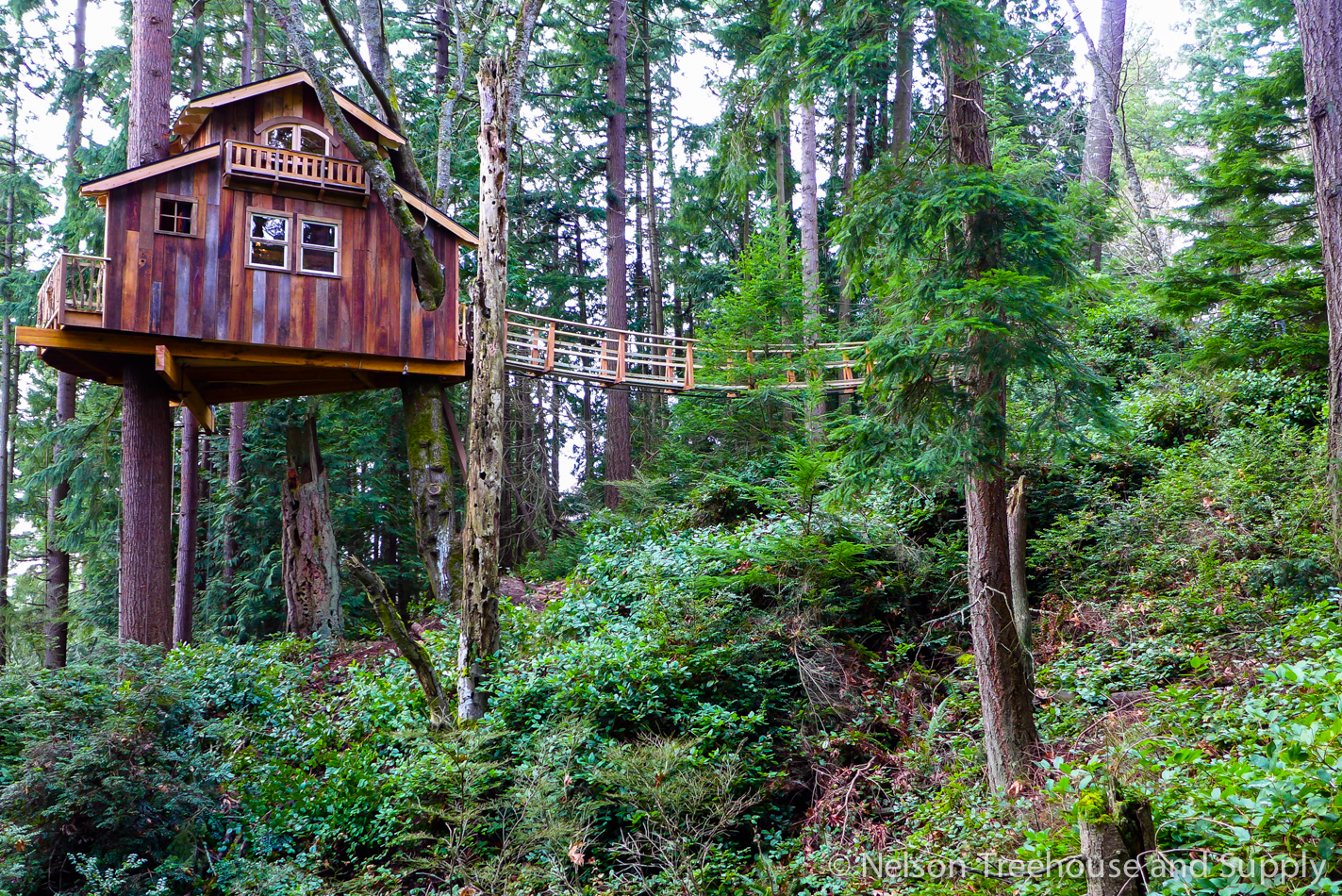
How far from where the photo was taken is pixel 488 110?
8.73 meters

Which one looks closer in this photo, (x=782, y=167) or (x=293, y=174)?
(x=293, y=174)

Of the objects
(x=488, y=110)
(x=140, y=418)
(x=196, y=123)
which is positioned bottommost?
(x=140, y=418)

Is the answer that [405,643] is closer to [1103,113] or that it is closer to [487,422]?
[487,422]

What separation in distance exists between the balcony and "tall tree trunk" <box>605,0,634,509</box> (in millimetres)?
7685

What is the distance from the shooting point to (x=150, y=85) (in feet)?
40.2

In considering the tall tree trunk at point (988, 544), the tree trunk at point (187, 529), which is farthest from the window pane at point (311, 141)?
the tall tree trunk at point (988, 544)

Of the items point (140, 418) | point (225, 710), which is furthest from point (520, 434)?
point (225, 710)

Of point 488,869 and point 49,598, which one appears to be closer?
point 488,869

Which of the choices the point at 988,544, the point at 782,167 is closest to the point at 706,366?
the point at 782,167

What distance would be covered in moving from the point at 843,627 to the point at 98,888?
6557 mm

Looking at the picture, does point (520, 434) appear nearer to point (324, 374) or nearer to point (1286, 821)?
point (324, 374)

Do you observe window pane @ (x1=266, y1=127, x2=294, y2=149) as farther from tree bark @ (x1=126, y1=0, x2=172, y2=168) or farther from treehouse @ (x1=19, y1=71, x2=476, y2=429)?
tree bark @ (x1=126, y1=0, x2=172, y2=168)

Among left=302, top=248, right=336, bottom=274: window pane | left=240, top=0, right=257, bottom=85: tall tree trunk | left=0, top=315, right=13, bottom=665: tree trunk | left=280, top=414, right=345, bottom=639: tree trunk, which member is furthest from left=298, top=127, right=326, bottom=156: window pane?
left=0, top=315, right=13, bottom=665: tree trunk

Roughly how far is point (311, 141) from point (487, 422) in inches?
251
